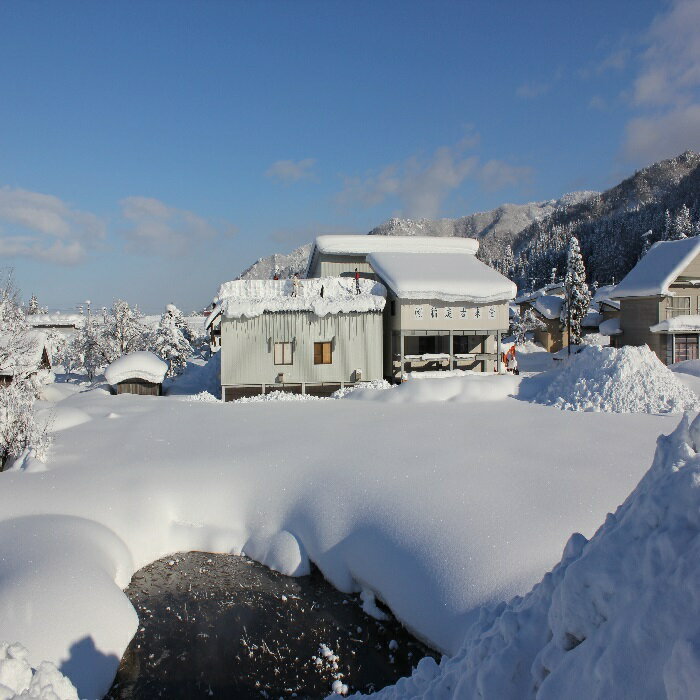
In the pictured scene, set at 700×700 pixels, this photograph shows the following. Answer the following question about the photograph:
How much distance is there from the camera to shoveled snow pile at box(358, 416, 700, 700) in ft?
8.57

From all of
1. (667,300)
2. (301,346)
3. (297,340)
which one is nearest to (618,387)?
(301,346)

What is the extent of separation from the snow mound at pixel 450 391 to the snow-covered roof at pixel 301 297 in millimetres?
5972

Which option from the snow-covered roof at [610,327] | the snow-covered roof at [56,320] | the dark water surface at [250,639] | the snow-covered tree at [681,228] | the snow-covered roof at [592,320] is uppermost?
the snow-covered tree at [681,228]

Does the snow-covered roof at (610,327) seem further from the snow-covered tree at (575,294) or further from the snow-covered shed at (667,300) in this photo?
the snow-covered tree at (575,294)

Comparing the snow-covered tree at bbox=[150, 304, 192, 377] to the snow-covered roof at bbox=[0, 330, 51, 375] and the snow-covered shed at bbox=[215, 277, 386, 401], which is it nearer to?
the snow-covered roof at bbox=[0, 330, 51, 375]

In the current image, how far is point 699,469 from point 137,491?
10.2 m

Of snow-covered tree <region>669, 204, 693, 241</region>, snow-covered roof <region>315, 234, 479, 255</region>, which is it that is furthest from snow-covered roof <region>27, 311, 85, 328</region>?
snow-covered tree <region>669, 204, 693, 241</region>

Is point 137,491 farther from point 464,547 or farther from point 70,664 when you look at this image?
point 464,547

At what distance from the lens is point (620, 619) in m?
2.94

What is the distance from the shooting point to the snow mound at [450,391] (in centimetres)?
1769

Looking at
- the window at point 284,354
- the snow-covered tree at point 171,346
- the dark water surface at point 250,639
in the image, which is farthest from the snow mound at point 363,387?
the snow-covered tree at point 171,346

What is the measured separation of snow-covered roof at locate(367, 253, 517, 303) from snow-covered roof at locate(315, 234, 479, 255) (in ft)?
5.38

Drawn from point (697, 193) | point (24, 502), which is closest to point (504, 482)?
point (24, 502)

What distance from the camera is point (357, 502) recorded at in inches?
390
